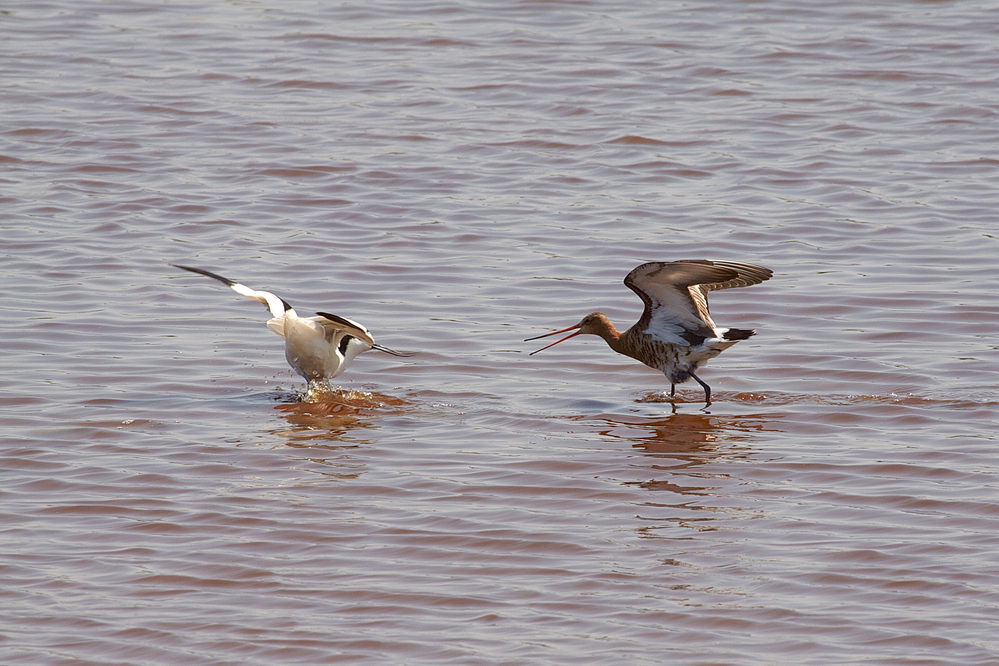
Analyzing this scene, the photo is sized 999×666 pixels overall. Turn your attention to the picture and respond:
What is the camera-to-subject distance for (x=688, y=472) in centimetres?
688

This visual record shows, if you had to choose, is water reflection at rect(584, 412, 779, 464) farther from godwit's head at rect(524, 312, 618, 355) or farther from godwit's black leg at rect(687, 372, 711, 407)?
godwit's head at rect(524, 312, 618, 355)

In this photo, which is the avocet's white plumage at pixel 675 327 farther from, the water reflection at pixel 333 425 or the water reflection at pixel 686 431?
the water reflection at pixel 333 425

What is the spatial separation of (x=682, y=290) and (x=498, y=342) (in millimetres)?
1388

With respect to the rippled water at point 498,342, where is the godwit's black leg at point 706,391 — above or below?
below

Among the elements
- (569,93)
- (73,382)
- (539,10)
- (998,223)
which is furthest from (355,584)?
(539,10)

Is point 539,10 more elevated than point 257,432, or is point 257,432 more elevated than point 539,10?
point 539,10

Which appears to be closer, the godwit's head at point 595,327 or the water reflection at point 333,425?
the water reflection at point 333,425

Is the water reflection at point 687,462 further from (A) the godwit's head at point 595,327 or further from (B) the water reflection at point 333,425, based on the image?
(B) the water reflection at point 333,425

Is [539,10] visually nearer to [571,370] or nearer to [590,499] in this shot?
[571,370]

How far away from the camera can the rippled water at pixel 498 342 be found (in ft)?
17.4

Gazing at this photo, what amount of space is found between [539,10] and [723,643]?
14396 millimetres

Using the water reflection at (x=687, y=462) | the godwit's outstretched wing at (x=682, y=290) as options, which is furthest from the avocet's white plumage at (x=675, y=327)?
the water reflection at (x=687, y=462)

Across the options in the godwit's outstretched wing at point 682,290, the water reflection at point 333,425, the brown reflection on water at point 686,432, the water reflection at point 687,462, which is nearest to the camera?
the water reflection at point 687,462

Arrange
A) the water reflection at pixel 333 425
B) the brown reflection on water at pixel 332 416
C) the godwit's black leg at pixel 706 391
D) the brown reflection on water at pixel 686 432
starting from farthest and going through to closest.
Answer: the godwit's black leg at pixel 706 391 < the brown reflection on water at pixel 332 416 < the brown reflection on water at pixel 686 432 < the water reflection at pixel 333 425
